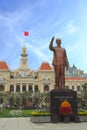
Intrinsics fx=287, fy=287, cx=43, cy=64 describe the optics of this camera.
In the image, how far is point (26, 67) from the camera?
99938 mm

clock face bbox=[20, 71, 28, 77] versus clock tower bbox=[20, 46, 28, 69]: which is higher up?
clock tower bbox=[20, 46, 28, 69]

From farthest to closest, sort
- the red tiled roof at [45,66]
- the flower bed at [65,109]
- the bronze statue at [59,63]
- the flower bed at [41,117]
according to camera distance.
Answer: the red tiled roof at [45,66], the bronze statue at [59,63], the flower bed at [41,117], the flower bed at [65,109]

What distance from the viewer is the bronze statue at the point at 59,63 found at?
63.9 feet

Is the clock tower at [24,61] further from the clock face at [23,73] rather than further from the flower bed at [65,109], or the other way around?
the flower bed at [65,109]

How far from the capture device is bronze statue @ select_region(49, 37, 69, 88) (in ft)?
63.9

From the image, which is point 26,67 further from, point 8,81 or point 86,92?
point 86,92

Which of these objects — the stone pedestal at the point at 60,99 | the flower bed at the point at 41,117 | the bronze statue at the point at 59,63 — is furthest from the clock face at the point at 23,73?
the stone pedestal at the point at 60,99

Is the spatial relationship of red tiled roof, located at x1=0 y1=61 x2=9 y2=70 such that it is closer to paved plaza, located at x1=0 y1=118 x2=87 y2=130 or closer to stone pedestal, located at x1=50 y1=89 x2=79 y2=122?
stone pedestal, located at x1=50 y1=89 x2=79 y2=122

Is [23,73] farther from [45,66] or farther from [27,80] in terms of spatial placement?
[45,66]

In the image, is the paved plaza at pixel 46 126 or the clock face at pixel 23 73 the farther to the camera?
the clock face at pixel 23 73

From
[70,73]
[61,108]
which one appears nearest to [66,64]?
[61,108]

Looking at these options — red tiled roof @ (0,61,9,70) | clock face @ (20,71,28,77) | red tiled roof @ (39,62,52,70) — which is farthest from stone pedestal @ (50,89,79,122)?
red tiled roof @ (39,62,52,70)

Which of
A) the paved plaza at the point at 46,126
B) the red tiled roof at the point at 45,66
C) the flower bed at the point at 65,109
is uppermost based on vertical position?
the red tiled roof at the point at 45,66

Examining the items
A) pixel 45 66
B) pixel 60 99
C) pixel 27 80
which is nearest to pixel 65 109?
pixel 60 99
